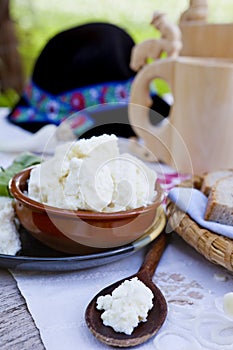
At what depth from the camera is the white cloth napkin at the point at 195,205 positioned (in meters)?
0.49

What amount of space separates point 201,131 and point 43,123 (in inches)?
18.3

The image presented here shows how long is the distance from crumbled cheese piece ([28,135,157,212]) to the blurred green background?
89.0 inches

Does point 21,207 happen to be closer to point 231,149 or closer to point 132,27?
point 231,149

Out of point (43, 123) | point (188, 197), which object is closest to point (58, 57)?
point (43, 123)

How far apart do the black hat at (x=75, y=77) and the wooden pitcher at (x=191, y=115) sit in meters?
0.31

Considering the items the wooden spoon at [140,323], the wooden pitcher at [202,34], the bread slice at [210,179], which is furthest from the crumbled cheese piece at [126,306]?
the wooden pitcher at [202,34]

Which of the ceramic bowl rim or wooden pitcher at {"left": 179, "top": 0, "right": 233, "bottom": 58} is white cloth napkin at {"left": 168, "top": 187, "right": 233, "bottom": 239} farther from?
wooden pitcher at {"left": 179, "top": 0, "right": 233, "bottom": 58}

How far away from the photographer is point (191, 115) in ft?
2.54

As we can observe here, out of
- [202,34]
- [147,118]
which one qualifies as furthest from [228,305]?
[202,34]

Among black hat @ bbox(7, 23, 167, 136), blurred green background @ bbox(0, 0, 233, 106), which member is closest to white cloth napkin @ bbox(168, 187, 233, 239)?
black hat @ bbox(7, 23, 167, 136)

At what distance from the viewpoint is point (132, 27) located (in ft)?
9.30

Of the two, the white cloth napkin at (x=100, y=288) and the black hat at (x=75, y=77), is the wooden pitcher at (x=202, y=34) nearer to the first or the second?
the black hat at (x=75, y=77)

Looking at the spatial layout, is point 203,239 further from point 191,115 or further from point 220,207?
point 191,115

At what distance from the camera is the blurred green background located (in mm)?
2705
